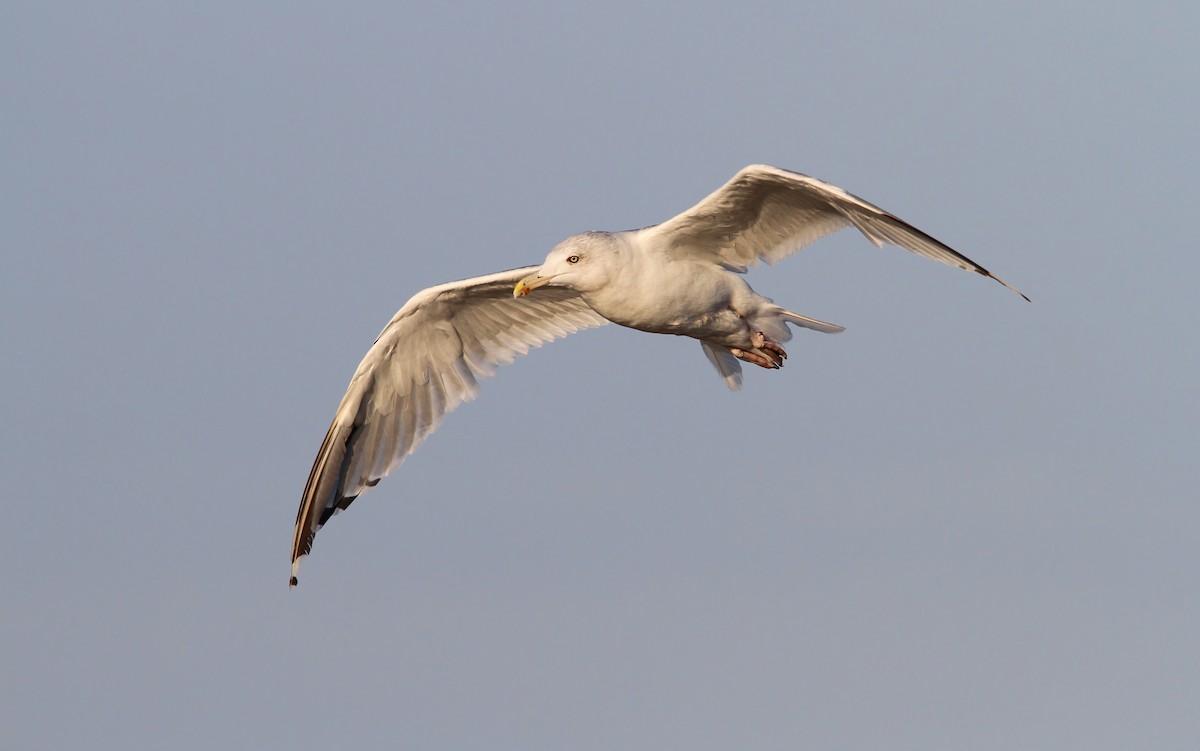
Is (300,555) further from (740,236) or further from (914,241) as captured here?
(914,241)

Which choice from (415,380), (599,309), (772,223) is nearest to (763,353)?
(772,223)

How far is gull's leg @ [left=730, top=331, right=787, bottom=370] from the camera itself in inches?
589

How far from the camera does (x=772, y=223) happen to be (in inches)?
575

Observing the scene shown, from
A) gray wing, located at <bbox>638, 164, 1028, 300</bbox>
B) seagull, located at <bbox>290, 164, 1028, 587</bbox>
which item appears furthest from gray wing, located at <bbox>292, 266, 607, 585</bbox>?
gray wing, located at <bbox>638, 164, 1028, 300</bbox>

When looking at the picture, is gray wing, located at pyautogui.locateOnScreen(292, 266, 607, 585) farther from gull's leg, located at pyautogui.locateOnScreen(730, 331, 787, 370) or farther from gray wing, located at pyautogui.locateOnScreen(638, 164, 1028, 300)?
gray wing, located at pyautogui.locateOnScreen(638, 164, 1028, 300)

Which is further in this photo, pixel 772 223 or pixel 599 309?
pixel 772 223

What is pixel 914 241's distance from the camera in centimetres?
1282

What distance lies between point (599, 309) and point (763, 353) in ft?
6.07

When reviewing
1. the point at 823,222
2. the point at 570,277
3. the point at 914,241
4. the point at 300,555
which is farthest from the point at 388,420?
the point at 914,241

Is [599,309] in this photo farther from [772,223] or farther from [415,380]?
[415,380]

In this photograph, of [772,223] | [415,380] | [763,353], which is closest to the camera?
[772,223]

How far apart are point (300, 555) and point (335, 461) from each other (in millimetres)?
1113

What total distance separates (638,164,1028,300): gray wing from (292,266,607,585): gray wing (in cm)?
257

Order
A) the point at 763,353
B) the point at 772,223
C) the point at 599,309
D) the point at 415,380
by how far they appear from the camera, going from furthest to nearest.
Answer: the point at 415,380
the point at 763,353
the point at 772,223
the point at 599,309
